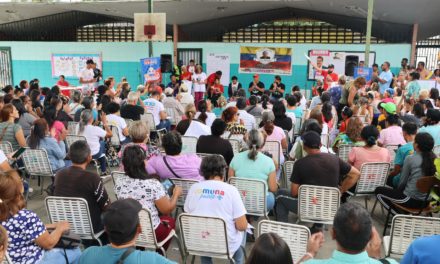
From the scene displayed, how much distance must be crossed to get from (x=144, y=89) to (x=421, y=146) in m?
7.29

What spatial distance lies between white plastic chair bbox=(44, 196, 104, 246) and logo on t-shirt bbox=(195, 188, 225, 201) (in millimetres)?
984

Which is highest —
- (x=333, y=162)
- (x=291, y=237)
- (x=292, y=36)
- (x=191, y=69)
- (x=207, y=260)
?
(x=292, y=36)

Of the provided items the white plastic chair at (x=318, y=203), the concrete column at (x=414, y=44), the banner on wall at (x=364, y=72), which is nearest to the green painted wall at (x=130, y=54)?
the concrete column at (x=414, y=44)

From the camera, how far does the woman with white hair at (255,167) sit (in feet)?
14.3

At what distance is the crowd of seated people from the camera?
7.27 ft

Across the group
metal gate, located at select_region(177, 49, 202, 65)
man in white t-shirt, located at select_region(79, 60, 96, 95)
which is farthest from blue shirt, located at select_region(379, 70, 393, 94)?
man in white t-shirt, located at select_region(79, 60, 96, 95)

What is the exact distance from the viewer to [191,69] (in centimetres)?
1421

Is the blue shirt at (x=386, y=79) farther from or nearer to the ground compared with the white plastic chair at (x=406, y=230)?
farther from the ground

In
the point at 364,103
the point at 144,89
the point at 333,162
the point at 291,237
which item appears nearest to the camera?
the point at 291,237

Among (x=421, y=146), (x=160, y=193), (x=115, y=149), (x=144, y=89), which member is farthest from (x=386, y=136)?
(x=144, y=89)

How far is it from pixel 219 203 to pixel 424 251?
1568 mm

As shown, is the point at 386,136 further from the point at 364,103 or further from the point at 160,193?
the point at 160,193

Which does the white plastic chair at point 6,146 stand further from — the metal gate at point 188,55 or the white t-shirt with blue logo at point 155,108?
the metal gate at point 188,55

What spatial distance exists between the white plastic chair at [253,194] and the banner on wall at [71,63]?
13.9m
